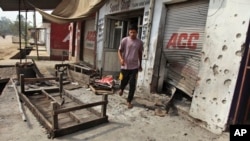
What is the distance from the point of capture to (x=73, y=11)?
6.72 meters

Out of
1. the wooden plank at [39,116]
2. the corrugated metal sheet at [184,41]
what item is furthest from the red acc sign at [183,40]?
the wooden plank at [39,116]

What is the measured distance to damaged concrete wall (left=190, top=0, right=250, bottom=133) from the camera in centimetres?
320

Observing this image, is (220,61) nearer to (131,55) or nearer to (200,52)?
(200,52)

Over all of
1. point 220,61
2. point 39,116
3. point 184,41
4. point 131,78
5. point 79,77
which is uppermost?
point 184,41

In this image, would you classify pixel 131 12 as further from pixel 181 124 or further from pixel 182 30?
pixel 181 124

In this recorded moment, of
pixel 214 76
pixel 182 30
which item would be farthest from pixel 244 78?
pixel 182 30

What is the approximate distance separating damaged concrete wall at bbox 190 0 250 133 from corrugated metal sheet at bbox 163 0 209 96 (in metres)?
0.38

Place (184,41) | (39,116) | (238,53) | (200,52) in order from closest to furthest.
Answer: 1. (238,53)
2. (39,116)
3. (200,52)
4. (184,41)

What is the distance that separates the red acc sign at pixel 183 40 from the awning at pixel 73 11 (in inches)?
94.8

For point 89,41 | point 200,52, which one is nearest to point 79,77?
point 89,41

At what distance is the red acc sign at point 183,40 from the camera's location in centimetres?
430

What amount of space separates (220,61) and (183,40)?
1.25m

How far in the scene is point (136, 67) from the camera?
15.2ft

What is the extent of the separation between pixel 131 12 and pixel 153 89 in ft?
9.05
